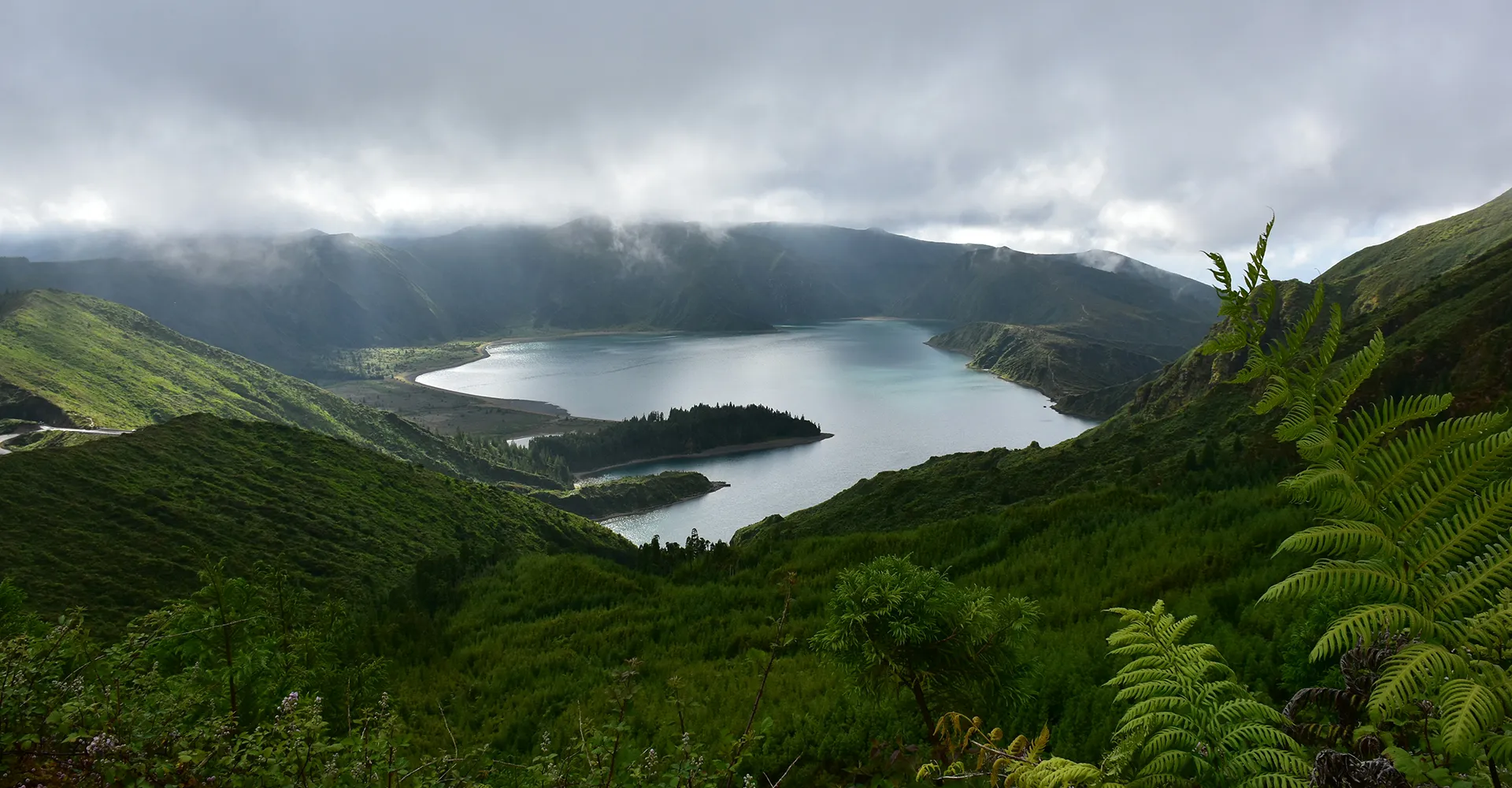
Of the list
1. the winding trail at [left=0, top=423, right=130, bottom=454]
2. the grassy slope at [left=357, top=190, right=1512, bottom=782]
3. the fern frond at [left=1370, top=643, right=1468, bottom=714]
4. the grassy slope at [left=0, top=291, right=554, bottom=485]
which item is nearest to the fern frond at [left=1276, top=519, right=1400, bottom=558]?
the fern frond at [left=1370, top=643, right=1468, bottom=714]

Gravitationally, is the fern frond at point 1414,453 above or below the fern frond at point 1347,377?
below

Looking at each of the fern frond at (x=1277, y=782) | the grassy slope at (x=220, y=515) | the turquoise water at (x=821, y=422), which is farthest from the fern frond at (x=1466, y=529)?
the turquoise water at (x=821, y=422)

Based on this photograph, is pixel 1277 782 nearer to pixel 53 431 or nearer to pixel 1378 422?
pixel 1378 422

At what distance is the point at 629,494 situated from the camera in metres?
94.8

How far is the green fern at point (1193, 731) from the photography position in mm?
2273

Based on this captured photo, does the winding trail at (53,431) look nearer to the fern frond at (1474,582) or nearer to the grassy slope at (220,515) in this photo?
the grassy slope at (220,515)

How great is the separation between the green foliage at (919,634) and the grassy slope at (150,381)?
102 m

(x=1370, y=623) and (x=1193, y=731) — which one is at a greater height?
(x=1370, y=623)

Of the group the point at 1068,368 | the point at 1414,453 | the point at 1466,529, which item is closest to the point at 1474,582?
the point at 1466,529

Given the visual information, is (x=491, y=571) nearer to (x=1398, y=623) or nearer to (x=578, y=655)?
(x=578, y=655)

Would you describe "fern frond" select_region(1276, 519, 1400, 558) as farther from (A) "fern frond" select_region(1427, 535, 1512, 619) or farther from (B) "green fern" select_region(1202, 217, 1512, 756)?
(A) "fern frond" select_region(1427, 535, 1512, 619)

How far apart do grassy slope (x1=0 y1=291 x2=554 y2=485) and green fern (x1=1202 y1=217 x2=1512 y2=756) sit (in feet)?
342

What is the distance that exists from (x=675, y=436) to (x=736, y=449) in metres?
11.2

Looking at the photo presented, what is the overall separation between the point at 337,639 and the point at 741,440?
379ft
